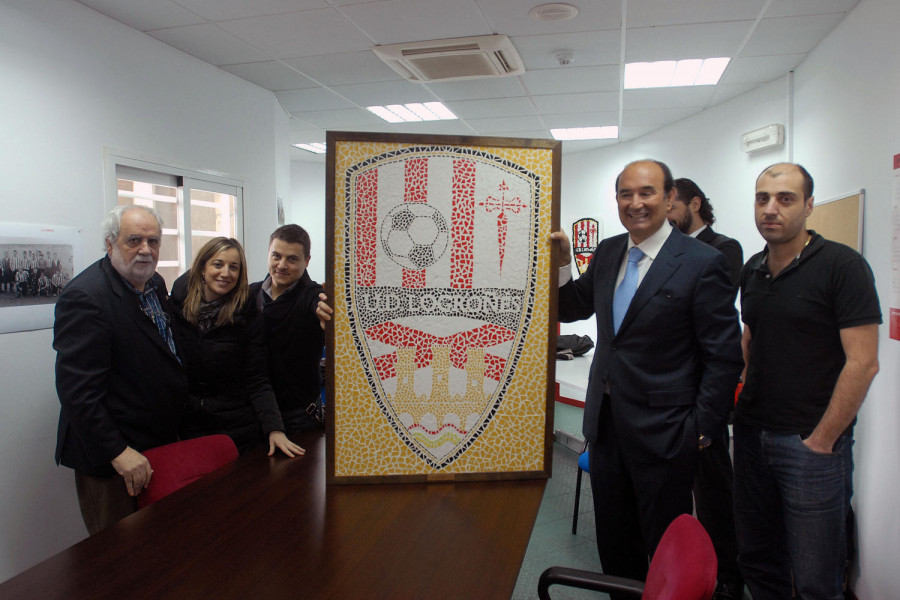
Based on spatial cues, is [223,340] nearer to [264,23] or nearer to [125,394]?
[125,394]

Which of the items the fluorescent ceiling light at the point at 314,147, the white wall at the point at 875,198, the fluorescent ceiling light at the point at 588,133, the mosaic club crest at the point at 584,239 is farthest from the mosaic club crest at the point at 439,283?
the mosaic club crest at the point at 584,239

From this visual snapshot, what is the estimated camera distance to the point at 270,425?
192cm

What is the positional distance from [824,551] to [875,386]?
4.09ft

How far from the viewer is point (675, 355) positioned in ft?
5.40

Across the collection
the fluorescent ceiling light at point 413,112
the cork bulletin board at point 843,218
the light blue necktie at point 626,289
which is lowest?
the light blue necktie at point 626,289

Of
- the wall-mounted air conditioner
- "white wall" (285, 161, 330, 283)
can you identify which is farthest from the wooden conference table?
"white wall" (285, 161, 330, 283)

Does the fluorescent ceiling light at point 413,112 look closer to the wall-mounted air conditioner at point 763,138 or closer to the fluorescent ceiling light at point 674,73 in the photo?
the fluorescent ceiling light at point 674,73

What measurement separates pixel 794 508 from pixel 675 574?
105cm

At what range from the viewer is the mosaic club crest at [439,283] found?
1503mm

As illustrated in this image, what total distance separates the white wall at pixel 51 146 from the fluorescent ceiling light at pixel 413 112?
2.08 m

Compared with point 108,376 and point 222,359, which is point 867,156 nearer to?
point 222,359

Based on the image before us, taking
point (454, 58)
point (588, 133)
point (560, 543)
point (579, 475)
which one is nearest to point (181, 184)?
point (454, 58)

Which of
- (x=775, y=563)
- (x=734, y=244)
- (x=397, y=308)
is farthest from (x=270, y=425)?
(x=734, y=244)

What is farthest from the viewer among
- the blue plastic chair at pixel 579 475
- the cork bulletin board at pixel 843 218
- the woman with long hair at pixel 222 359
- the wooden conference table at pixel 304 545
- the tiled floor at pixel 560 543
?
the blue plastic chair at pixel 579 475
